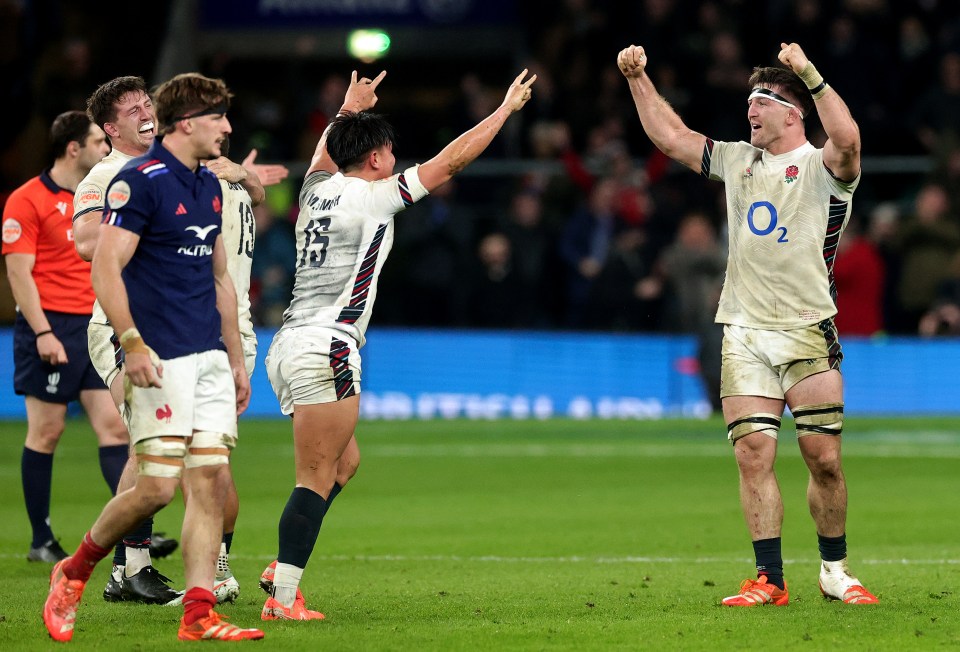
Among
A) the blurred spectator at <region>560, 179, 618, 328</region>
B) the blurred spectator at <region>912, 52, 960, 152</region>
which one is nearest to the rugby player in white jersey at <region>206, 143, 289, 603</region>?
the blurred spectator at <region>560, 179, 618, 328</region>

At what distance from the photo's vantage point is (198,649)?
637cm

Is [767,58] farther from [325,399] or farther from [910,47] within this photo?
[325,399]

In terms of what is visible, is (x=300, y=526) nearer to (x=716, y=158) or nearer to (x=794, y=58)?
(x=716, y=158)

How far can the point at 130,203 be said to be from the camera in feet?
21.5

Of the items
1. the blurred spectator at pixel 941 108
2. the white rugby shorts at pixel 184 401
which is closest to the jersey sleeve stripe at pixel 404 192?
the white rugby shorts at pixel 184 401

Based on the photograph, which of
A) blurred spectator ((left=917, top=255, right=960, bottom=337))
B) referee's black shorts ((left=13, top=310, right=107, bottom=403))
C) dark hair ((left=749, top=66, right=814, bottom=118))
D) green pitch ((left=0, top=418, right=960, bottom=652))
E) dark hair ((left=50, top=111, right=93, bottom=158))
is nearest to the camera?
green pitch ((left=0, top=418, right=960, bottom=652))

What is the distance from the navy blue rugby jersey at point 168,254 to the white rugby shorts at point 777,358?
269cm

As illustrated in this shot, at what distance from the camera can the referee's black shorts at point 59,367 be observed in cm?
962

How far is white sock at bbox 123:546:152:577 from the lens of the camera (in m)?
8.05

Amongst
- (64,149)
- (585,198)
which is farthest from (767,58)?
(64,149)

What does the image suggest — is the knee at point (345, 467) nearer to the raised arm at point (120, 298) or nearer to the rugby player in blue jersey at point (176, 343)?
the rugby player in blue jersey at point (176, 343)

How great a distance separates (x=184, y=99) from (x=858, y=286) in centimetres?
1446

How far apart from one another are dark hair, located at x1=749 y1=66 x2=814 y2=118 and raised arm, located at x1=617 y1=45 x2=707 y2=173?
464 millimetres

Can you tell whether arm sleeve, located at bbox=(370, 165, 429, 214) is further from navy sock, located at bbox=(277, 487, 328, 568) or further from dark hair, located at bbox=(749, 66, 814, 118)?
dark hair, located at bbox=(749, 66, 814, 118)
